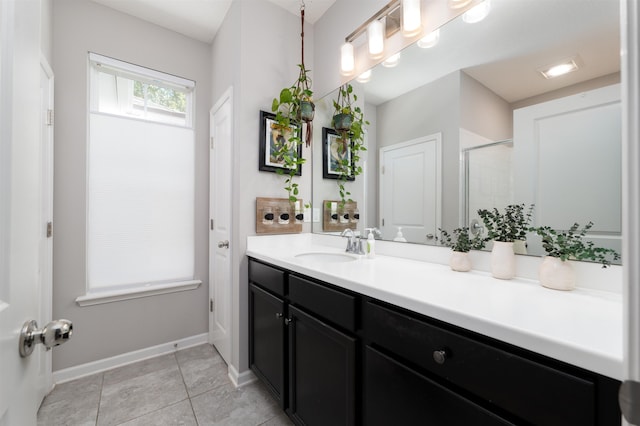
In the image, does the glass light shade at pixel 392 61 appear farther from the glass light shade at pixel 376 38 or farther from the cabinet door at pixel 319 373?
the cabinet door at pixel 319 373

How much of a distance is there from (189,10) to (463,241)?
2.46 metres

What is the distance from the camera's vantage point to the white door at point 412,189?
1.35m

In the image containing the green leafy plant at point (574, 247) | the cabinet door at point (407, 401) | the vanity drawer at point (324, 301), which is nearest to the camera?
the cabinet door at point (407, 401)

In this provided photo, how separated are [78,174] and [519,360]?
2583mm

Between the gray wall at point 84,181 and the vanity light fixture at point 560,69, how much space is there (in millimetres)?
2486

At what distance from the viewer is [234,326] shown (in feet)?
6.23

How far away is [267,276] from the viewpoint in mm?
1583

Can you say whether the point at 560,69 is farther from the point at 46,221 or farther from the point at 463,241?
the point at 46,221

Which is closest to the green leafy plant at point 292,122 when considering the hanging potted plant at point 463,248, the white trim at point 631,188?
the hanging potted plant at point 463,248

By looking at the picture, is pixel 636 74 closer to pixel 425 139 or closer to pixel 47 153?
pixel 425 139

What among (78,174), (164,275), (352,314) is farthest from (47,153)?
(352,314)

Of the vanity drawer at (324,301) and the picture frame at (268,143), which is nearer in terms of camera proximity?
the vanity drawer at (324,301)

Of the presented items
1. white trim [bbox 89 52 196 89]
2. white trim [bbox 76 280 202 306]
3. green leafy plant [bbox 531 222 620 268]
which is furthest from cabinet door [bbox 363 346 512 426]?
white trim [bbox 89 52 196 89]

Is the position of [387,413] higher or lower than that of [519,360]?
lower
